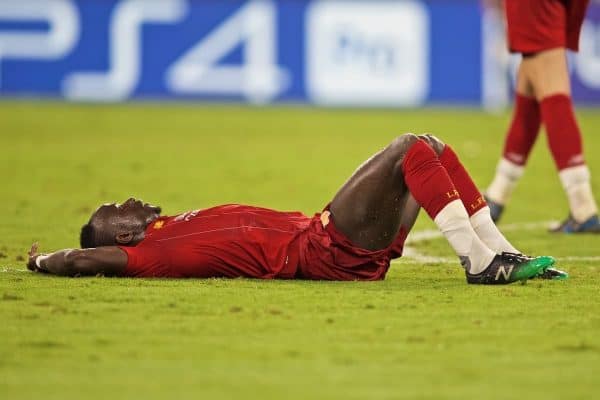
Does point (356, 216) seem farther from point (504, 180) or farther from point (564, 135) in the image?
point (504, 180)

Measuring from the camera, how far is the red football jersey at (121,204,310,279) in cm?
660

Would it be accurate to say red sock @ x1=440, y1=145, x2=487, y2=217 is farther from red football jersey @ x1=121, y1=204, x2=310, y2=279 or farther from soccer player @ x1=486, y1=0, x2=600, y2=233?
soccer player @ x1=486, y1=0, x2=600, y2=233

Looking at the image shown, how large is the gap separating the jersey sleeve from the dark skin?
3cm

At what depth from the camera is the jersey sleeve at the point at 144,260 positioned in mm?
6625

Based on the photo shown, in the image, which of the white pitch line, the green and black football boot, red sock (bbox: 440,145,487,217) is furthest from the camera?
the white pitch line

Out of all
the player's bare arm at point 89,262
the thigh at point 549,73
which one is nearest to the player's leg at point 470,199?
the player's bare arm at point 89,262

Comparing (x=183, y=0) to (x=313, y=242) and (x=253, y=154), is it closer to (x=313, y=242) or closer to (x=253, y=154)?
→ (x=253, y=154)

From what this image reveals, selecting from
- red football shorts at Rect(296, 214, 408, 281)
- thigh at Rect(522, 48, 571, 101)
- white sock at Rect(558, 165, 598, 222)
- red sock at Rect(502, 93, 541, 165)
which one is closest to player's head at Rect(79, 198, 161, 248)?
red football shorts at Rect(296, 214, 408, 281)

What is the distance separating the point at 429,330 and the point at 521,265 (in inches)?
44.0

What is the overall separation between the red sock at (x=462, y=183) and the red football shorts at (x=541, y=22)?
3.11m

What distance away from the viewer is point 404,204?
21.7 feet

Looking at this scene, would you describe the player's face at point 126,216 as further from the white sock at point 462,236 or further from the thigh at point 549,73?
the thigh at point 549,73

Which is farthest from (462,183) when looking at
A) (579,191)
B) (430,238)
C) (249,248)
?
(579,191)

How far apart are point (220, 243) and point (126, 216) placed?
0.49m
